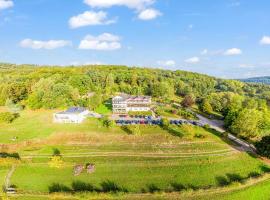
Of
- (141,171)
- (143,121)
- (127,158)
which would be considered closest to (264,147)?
(141,171)

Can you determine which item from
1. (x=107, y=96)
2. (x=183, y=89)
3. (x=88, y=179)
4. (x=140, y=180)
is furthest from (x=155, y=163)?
(x=183, y=89)

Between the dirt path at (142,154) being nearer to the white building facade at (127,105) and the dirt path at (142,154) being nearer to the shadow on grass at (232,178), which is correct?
the shadow on grass at (232,178)

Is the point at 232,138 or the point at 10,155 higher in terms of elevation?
the point at 232,138

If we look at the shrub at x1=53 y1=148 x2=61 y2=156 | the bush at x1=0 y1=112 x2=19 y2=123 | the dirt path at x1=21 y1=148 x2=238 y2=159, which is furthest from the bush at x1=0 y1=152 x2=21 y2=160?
the bush at x1=0 y1=112 x2=19 y2=123

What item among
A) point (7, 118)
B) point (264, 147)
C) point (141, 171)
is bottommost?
point (141, 171)

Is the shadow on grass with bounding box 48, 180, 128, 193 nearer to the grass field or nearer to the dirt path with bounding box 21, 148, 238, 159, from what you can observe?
the grass field

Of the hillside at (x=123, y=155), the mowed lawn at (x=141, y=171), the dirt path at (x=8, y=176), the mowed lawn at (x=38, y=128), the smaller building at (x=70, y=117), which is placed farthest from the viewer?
the smaller building at (x=70, y=117)

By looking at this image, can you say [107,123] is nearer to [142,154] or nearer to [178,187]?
[142,154]

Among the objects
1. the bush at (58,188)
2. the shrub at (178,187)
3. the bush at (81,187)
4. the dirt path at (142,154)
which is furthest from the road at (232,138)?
the bush at (58,188)

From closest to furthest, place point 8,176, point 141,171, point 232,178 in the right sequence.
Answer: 1. point 232,178
2. point 8,176
3. point 141,171
